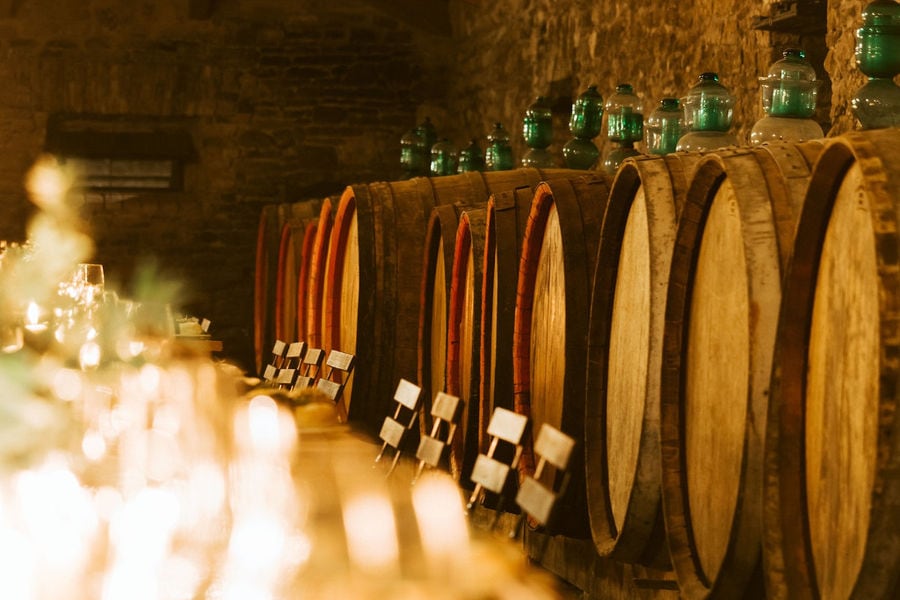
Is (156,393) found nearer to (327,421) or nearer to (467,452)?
(327,421)

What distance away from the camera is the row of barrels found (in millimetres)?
1611

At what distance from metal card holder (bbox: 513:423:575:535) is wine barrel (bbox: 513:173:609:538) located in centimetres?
37

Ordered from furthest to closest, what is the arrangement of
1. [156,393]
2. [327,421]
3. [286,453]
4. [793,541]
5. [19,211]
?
[19,211], [327,421], [156,393], [286,453], [793,541]

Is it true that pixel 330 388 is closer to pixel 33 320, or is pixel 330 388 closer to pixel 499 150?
pixel 33 320

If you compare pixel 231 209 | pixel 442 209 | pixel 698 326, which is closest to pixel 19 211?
pixel 231 209

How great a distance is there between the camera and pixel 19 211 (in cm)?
884

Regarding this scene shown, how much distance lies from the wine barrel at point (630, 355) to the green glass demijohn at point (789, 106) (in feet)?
1.10

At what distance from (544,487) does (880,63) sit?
1.03 metres

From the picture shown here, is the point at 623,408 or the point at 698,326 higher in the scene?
the point at 698,326

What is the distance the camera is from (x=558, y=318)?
2914 mm

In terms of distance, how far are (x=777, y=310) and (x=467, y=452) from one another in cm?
159

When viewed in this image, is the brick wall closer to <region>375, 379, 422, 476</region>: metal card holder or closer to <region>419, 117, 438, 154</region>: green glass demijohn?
<region>419, 117, 438, 154</region>: green glass demijohn

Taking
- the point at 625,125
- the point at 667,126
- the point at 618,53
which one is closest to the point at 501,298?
the point at 667,126

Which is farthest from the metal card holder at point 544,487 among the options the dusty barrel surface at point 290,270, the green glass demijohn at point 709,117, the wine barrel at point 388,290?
the dusty barrel surface at point 290,270
